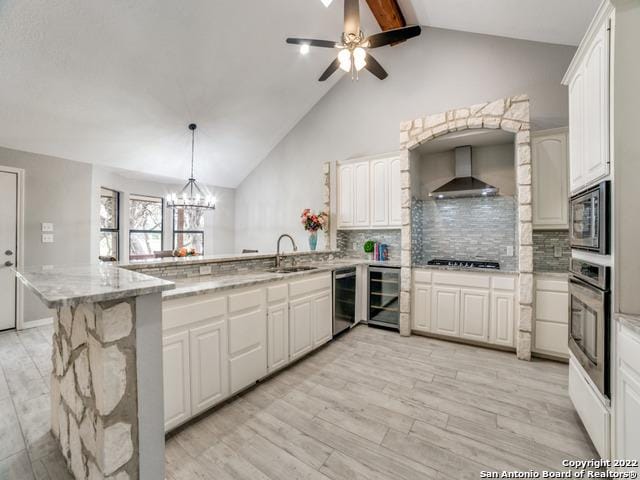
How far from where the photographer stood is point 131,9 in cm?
285

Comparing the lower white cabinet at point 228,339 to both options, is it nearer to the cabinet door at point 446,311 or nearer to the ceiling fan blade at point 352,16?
the cabinet door at point 446,311

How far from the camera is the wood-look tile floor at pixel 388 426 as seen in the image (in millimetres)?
1597

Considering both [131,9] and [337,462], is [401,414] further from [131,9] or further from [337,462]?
[131,9]

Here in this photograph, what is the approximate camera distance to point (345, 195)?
4.45 m

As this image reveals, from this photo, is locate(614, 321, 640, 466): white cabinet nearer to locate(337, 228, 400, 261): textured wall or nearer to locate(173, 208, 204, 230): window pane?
locate(337, 228, 400, 261): textured wall

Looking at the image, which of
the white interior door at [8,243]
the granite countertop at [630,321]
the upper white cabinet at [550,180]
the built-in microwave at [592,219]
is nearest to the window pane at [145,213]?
the white interior door at [8,243]

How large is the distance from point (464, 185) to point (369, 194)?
1.28 metres

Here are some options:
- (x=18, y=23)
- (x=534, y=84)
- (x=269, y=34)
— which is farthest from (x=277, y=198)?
(x=534, y=84)

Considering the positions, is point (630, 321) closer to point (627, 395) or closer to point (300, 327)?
point (627, 395)

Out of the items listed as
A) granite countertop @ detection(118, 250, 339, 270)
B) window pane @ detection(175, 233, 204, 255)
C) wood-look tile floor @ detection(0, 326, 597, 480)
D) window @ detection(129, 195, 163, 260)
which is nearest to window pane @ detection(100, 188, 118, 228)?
window @ detection(129, 195, 163, 260)

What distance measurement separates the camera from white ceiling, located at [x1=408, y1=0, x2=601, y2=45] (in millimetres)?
2623

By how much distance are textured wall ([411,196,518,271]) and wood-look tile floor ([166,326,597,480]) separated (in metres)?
1.41

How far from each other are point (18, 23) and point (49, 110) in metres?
1.07

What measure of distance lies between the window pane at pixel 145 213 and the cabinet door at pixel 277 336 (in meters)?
4.63
